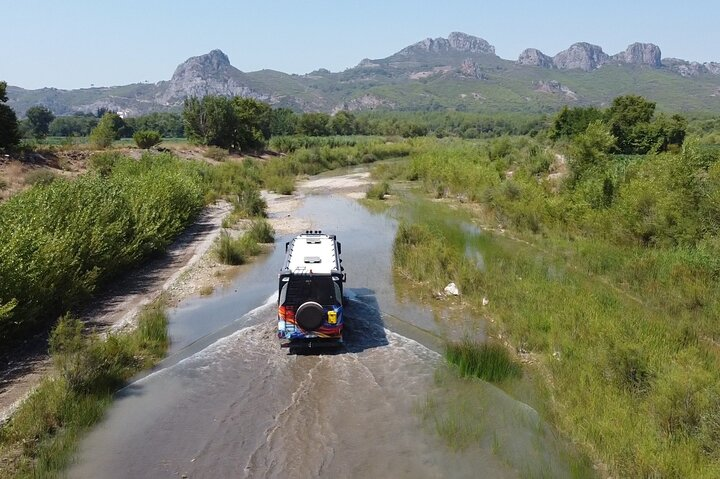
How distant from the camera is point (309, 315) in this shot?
14.8 m

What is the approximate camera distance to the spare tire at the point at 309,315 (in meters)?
14.7

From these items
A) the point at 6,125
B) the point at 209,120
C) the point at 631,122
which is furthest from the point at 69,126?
the point at 631,122

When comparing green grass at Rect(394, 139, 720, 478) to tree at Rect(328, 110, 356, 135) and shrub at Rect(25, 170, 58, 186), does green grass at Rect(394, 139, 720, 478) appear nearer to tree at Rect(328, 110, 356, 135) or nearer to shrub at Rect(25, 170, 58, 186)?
shrub at Rect(25, 170, 58, 186)

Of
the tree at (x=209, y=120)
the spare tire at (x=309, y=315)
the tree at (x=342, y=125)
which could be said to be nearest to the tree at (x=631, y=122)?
the tree at (x=209, y=120)

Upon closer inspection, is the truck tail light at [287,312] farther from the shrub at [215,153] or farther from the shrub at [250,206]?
the shrub at [215,153]

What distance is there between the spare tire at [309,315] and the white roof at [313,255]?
3.66ft

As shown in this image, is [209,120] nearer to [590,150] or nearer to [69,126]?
[590,150]

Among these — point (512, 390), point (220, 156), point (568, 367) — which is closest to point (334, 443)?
point (512, 390)

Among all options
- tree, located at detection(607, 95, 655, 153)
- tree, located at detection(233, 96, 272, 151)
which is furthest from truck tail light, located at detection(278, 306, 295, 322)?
tree, located at detection(233, 96, 272, 151)

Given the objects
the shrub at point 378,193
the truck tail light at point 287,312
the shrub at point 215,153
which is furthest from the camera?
the shrub at point 215,153

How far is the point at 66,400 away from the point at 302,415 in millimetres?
5199

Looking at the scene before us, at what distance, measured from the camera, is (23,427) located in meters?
10.5

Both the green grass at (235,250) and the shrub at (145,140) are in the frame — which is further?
the shrub at (145,140)

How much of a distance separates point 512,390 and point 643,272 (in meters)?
9.29
